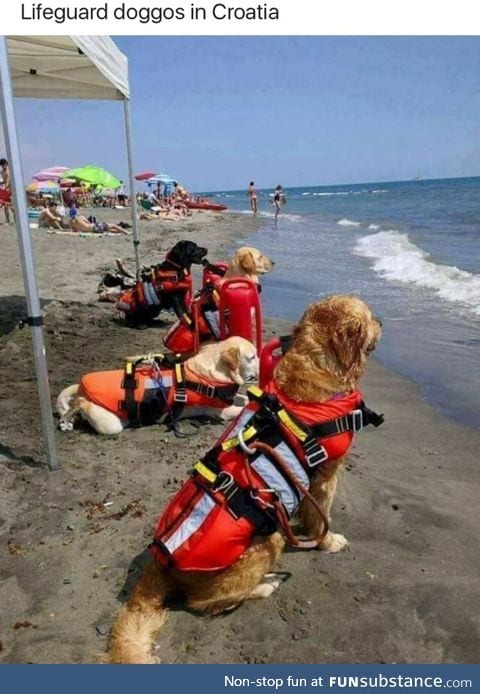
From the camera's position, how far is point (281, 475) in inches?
116

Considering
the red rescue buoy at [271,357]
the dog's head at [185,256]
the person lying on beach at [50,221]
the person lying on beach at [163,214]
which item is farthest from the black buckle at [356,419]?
the person lying on beach at [163,214]

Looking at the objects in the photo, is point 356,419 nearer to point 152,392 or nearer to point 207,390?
point 207,390

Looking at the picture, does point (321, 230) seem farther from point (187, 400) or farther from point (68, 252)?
point (187, 400)

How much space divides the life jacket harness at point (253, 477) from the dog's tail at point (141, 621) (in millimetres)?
138

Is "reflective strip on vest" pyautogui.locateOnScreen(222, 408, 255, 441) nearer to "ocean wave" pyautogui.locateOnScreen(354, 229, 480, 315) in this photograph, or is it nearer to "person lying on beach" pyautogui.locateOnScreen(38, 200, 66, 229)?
"ocean wave" pyautogui.locateOnScreen(354, 229, 480, 315)

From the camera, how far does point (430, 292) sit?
11.3 m

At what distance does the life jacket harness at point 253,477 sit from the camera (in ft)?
9.00

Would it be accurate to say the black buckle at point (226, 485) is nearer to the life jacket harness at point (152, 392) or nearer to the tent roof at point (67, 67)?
the life jacket harness at point (152, 392)

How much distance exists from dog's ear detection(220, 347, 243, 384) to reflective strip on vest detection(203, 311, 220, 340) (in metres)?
1.20

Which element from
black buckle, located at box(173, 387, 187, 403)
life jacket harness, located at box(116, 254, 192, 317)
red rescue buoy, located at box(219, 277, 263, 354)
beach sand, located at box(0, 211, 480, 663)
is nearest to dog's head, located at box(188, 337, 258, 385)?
black buckle, located at box(173, 387, 187, 403)

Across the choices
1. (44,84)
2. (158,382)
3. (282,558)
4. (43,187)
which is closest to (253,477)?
(282,558)

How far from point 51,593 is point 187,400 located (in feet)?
7.58

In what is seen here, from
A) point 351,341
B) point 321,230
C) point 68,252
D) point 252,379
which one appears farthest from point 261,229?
point 351,341

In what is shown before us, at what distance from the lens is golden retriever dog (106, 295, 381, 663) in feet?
8.82
